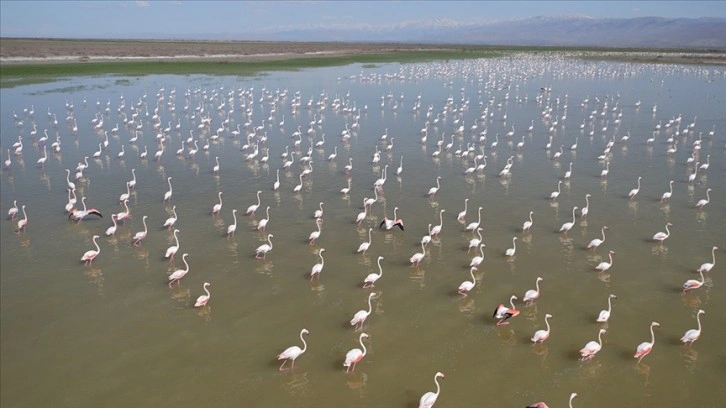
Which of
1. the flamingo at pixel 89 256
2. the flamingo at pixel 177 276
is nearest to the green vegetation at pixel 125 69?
the flamingo at pixel 89 256

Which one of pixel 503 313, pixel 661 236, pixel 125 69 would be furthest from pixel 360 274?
pixel 125 69

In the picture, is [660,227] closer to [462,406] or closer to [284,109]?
[462,406]

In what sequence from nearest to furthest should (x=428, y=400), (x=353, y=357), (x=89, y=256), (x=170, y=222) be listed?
(x=428, y=400) → (x=353, y=357) → (x=89, y=256) → (x=170, y=222)

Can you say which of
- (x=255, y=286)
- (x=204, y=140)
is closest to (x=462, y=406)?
(x=255, y=286)

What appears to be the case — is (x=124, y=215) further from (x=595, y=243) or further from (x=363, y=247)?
(x=595, y=243)

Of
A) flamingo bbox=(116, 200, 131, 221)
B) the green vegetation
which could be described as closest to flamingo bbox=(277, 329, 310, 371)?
flamingo bbox=(116, 200, 131, 221)

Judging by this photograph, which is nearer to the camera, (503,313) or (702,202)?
(503,313)

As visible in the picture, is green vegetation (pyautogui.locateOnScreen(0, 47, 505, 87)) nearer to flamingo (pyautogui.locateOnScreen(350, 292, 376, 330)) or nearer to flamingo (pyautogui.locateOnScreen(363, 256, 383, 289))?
flamingo (pyautogui.locateOnScreen(363, 256, 383, 289))

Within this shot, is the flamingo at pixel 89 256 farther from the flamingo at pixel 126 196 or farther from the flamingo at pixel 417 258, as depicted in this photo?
the flamingo at pixel 417 258

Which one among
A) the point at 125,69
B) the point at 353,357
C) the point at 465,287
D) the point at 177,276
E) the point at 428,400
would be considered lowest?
the point at 428,400
